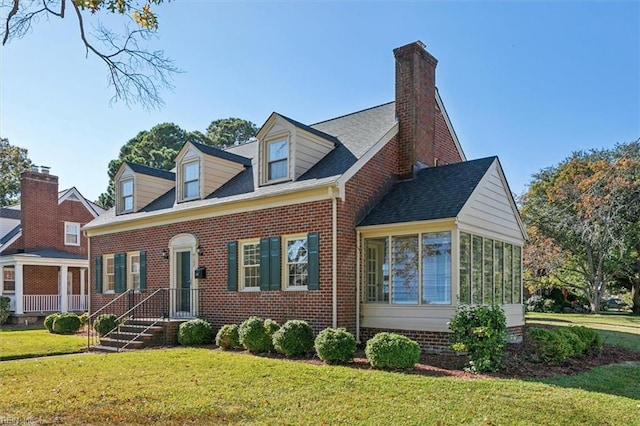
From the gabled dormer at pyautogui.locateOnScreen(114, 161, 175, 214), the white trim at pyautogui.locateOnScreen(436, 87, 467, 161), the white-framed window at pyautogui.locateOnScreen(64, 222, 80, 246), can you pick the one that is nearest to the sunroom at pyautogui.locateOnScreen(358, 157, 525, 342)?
the white trim at pyautogui.locateOnScreen(436, 87, 467, 161)

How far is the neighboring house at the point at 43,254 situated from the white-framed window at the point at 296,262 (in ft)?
53.0

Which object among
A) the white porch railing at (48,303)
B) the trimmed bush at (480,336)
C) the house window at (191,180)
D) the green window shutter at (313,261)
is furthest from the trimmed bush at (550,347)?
the white porch railing at (48,303)

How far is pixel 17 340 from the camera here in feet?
50.4

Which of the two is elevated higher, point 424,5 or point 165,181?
point 424,5

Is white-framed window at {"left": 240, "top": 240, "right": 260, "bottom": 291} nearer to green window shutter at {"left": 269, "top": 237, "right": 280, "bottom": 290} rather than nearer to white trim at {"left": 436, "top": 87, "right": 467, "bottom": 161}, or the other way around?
green window shutter at {"left": 269, "top": 237, "right": 280, "bottom": 290}

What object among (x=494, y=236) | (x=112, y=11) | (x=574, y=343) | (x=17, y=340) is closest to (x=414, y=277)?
(x=494, y=236)

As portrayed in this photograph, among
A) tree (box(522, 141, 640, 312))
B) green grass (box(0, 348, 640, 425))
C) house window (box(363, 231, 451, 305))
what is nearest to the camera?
green grass (box(0, 348, 640, 425))

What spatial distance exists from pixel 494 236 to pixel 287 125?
6.14 metres

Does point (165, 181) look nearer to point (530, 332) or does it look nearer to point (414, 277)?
point (414, 277)

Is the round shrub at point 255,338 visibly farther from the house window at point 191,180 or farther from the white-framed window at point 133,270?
the white-framed window at point 133,270

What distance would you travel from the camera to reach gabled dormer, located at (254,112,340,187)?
13.2 meters

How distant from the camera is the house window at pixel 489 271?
11461 mm

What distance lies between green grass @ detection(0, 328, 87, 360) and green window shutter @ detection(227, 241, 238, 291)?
429cm

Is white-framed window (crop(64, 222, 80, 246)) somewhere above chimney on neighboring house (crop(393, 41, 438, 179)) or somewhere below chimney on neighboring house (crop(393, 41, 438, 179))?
below
